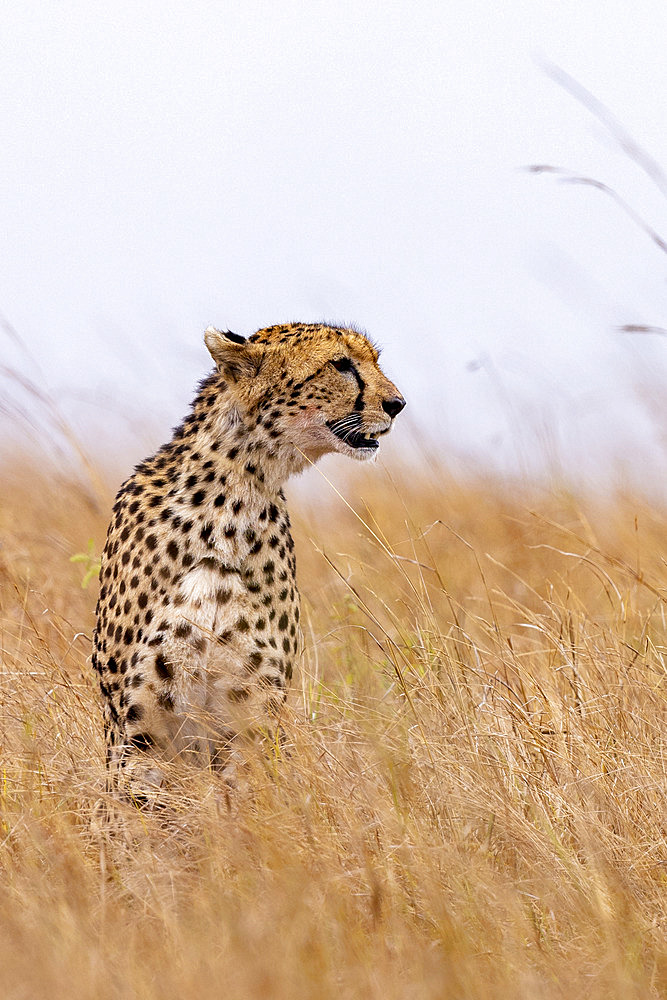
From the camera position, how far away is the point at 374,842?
282 cm

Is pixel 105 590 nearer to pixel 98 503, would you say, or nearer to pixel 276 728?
pixel 276 728

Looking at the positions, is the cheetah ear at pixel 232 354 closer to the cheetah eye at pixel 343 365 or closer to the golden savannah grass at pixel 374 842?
the cheetah eye at pixel 343 365

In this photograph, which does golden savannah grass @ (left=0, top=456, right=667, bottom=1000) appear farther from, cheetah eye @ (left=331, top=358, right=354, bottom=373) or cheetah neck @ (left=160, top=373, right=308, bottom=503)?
cheetah eye @ (left=331, top=358, right=354, bottom=373)

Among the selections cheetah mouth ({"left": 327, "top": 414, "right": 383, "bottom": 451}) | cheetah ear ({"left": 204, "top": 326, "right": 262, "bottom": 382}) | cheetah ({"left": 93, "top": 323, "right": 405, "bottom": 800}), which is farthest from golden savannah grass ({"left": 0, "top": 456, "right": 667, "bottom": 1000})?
cheetah ear ({"left": 204, "top": 326, "right": 262, "bottom": 382})

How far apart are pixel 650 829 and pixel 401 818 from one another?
1.92 ft

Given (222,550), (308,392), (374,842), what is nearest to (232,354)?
(308,392)

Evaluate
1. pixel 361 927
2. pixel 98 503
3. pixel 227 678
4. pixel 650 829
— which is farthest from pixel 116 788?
pixel 98 503

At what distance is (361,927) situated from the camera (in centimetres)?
248

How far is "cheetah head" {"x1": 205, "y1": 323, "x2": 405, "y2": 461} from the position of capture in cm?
353

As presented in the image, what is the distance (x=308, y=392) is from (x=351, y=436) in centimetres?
17

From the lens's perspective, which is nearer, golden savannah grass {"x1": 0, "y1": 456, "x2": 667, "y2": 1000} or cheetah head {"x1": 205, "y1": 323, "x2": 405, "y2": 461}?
golden savannah grass {"x1": 0, "y1": 456, "x2": 667, "y2": 1000}

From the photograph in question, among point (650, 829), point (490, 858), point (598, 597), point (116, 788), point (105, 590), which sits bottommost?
point (598, 597)

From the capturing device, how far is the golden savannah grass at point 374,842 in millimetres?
2266

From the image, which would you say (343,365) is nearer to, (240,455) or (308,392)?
(308,392)
